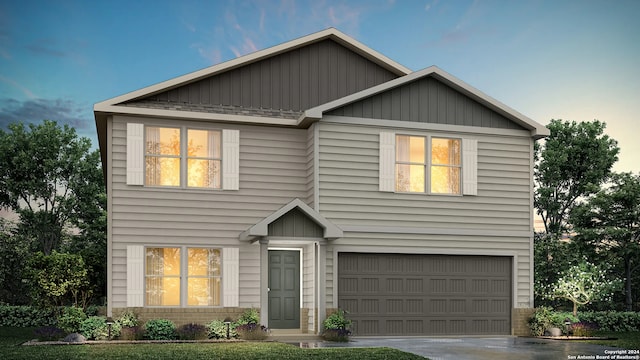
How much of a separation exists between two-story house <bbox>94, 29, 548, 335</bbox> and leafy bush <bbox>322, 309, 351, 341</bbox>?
1.21 feet

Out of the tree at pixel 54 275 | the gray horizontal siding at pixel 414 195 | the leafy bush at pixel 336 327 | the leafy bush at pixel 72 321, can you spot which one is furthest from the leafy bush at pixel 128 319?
the gray horizontal siding at pixel 414 195

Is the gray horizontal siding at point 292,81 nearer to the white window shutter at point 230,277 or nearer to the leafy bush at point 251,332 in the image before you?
the white window shutter at point 230,277

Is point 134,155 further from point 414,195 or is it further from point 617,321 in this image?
point 617,321

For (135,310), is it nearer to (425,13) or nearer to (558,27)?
(425,13)

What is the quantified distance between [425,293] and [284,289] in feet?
12.3

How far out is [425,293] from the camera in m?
19.4

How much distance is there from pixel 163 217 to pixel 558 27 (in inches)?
610

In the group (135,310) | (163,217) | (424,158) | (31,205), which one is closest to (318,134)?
(424,158)

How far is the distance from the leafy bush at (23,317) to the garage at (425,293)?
39.1ft

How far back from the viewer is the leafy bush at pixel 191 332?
17.1m

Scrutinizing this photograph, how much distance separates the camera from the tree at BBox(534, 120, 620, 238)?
94.6 feet

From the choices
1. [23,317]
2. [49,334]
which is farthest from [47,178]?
[49,334]

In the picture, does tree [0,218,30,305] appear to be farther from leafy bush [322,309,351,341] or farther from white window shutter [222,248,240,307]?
leafy bush [322,309,351,341]

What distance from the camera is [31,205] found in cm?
3142
